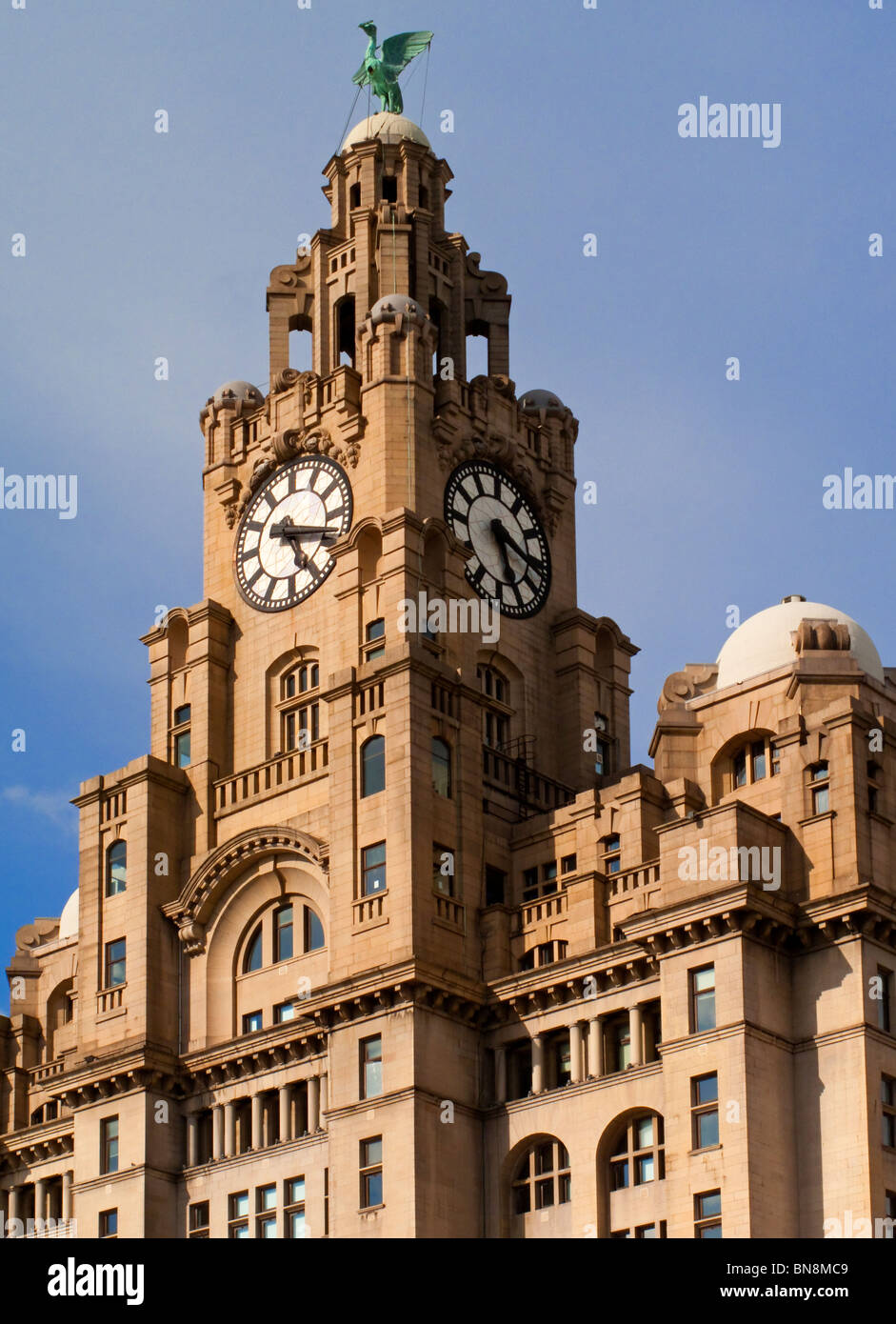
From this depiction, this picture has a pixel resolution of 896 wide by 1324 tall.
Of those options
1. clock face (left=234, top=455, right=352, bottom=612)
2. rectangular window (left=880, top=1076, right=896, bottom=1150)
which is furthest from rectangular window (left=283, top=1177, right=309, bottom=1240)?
clock face (left=234, top=455, right=352, bottom=612)

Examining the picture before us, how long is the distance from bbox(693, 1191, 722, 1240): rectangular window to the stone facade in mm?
78

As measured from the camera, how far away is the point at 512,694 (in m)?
97.1

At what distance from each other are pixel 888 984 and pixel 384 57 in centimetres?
4632

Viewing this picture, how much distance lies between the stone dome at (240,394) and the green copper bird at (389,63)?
13.2 m

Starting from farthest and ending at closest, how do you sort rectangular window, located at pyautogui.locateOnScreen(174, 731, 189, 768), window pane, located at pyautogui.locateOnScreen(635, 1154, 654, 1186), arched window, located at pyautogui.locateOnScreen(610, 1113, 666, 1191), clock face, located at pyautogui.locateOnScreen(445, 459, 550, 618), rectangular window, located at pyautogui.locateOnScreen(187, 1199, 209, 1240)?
rectangular window, located at pyautogui.locateOnScreen(174, 731, 189, 768), clock face, located at pyautogui.locateOnScreen(445, 459, 550, 618), rectangular window, located at pyautogui.locateOnScreen(187, 1199, 209, 1240), window pane, located at pyautogui.locateOnScreen(635, 1154, 654, 1186), arched window, located at pyautogui.locateOnScreen(610, 1113, 666, 1191)

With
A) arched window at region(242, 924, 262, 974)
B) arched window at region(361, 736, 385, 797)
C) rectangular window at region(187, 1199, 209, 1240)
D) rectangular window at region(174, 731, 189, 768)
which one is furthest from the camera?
rectangular window at region(174, 731, 189, 768)

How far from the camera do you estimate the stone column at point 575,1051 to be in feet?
273

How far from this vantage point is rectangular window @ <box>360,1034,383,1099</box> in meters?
84.1

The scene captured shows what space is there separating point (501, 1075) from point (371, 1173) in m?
5.17

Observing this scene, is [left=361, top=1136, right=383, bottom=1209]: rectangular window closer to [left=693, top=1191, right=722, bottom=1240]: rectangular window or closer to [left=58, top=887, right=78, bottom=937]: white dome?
[left=693, top=1191, right=722, bottom=1240]: rectangular window

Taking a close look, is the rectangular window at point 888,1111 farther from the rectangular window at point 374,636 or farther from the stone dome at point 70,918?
the stone dome at point 70,918

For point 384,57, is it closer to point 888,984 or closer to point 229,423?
point 229,423
